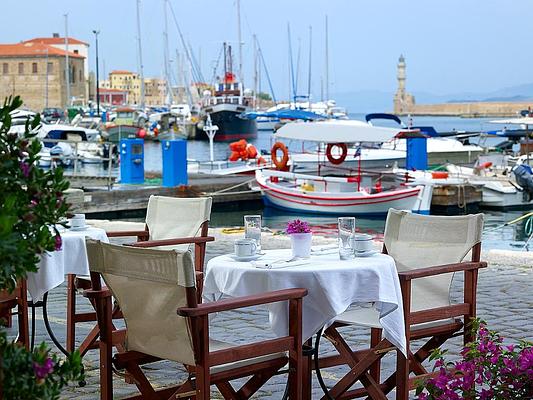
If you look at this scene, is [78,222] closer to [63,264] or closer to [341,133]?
[63,264]

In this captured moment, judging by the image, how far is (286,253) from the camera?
4.76m

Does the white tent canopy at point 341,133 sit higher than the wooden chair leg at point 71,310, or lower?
higher

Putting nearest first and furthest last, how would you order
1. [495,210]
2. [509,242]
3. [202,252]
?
1. [202,252]
2. [509,242]
3. [495,210]

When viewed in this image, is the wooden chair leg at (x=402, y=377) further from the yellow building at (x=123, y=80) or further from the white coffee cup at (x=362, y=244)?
the yellow building at (x=123, y=80)

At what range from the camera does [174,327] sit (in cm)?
379

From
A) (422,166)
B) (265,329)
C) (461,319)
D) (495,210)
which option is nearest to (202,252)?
(265,329)

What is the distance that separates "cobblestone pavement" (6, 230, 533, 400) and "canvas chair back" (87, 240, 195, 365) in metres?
1.01

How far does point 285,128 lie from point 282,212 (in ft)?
6.92

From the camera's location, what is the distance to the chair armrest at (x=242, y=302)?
3645mm

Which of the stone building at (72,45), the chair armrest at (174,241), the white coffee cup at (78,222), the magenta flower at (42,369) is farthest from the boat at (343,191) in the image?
the stone building at (72,45)

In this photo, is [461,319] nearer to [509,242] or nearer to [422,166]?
[509,242]

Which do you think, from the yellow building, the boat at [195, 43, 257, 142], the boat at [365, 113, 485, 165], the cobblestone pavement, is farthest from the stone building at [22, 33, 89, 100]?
the cobblestone pavement

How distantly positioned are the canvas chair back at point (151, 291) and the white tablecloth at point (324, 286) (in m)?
0.50

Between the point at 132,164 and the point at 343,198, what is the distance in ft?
17.5
